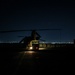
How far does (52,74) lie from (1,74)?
10.1ft

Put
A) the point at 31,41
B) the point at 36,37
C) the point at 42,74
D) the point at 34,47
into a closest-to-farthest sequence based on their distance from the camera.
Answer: the point at 42,74 → the point at 34,47 → the point at 31,41 → the point at 36,37

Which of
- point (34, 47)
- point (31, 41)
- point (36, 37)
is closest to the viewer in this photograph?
point (34, 47)

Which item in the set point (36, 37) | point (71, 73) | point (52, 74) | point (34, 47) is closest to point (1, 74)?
point (52, 74)

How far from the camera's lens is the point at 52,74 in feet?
49.2

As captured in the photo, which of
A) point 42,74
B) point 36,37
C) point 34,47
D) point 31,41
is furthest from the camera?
point 36,37

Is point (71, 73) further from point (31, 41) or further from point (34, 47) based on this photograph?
point (31, 41)

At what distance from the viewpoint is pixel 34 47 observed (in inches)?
2761

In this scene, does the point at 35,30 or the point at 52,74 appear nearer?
the point at 52,74

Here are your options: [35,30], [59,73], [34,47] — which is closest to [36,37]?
Result: [35,30]

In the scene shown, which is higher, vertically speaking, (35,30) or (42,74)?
(35,30)

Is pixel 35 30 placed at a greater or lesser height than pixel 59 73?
greater

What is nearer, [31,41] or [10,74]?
[10,74]

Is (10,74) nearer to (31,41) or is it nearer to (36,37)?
(31,41)

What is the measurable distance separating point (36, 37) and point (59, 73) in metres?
66.7
